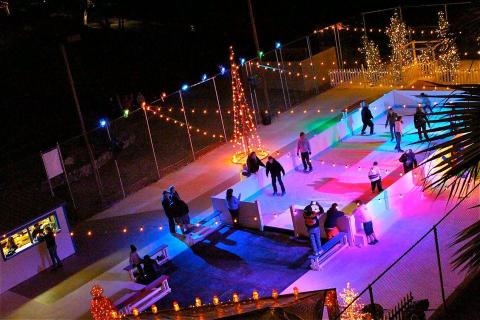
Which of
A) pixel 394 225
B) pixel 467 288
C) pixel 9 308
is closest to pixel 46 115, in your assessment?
pixel 9 308

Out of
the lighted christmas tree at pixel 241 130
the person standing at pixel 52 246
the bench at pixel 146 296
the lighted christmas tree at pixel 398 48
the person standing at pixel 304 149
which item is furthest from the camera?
the lighted christmas tree at pixel 398 48

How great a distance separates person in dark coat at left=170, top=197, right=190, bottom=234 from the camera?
18.3 m

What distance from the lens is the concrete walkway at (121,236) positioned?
16531 mm

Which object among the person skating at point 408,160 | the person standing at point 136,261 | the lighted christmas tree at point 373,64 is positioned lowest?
the person standing at point 136,261

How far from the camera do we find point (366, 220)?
15.9 metres

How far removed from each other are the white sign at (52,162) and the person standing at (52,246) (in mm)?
2624

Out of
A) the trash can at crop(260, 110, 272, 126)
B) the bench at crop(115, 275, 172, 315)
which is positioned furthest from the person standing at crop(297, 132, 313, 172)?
the bench at crop(115, 275, 172, 315)

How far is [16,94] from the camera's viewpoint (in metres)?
39.5

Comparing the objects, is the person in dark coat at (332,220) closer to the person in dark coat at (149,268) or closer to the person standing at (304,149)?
the person in dark coat at (149,268)

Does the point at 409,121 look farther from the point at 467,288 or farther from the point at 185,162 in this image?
the point at 467,288

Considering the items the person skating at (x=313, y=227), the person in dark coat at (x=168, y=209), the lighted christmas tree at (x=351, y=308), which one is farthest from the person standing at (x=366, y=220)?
the person in dark coat at (x=168, y=209)

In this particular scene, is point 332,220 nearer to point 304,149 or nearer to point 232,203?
point 232,203

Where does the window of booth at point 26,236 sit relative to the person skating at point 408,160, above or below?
above

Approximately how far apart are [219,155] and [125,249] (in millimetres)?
6772
